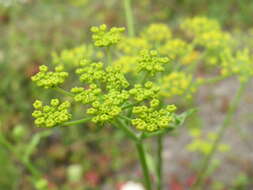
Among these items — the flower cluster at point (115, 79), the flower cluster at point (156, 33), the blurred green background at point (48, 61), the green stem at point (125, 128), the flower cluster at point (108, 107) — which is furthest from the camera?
the blurred green background at point (48, 61)

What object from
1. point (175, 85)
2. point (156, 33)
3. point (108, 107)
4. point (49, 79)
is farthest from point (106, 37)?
point (156, 33)

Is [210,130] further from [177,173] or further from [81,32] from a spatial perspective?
[81,32]

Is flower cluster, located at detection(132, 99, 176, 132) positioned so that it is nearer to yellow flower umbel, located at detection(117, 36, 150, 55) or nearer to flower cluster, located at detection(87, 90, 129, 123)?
flower cluster, located at detection(87, 90, 129, 123)

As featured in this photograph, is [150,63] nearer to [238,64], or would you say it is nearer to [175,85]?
[175,85]

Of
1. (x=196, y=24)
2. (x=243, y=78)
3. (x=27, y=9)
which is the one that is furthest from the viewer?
(x=27, y=9)

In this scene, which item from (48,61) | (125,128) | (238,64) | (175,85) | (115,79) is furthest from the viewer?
(48,61)

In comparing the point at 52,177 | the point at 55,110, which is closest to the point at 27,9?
the point at 52,177

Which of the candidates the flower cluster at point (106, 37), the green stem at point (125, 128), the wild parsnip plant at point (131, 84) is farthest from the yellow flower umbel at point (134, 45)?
the green stem at point (125, 128)

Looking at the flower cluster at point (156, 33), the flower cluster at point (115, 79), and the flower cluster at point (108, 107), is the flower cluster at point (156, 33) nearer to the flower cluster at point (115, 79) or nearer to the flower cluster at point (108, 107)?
the flower cluster at point (115, 79)
